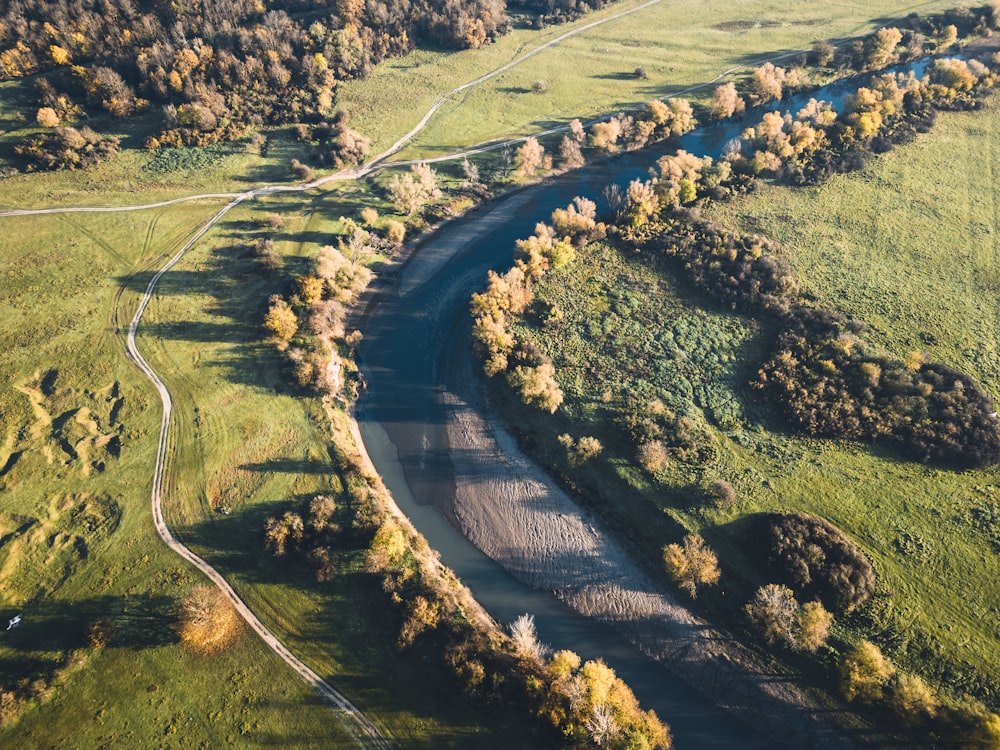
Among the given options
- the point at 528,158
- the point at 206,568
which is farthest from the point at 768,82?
the point at 206,568

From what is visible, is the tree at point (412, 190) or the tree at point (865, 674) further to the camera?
the tree at point (412, 190)

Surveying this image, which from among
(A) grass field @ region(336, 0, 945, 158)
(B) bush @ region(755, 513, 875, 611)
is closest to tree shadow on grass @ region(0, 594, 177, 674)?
(B) bush @ region(755, 513, 875, 611)

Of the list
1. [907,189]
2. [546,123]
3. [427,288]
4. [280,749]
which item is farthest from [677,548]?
[546,123]

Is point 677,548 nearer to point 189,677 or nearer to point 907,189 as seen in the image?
point 189,677

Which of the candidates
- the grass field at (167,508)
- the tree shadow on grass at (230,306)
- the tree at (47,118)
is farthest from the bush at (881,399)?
the tree at (47,118)

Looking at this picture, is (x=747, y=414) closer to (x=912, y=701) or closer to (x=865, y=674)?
(x=865, y=674)

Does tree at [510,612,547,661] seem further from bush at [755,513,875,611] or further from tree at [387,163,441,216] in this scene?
tree at [387,163,441,216]

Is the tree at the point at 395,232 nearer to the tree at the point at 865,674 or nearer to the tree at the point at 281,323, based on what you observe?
the tree at the point at 281,323

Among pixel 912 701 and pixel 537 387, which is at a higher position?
pixel 537 387
